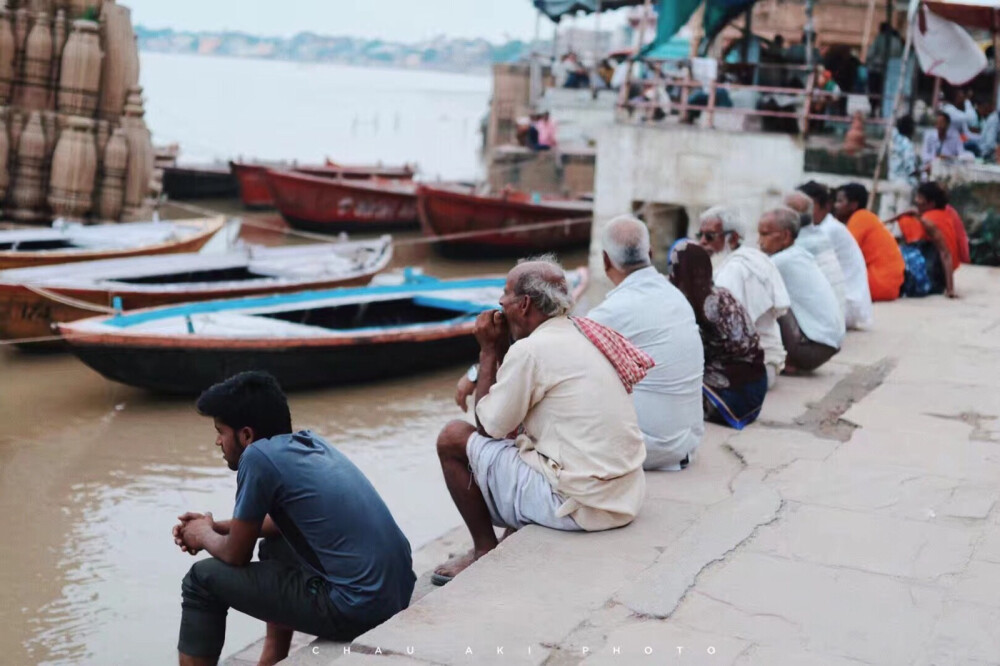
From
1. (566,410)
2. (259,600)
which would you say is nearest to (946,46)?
(566,410)

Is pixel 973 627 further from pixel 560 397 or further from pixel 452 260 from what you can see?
pixel 452 260

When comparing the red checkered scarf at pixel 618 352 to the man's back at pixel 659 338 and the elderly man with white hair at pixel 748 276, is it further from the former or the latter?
the elderly man with white hair at pixel 748 276

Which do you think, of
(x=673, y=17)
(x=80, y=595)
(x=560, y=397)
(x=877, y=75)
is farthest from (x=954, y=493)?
(x=877, y=75)

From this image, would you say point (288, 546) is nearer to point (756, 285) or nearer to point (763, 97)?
point (756, 285)

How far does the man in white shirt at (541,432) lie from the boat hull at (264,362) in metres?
5.83

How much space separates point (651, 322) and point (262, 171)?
19.8 metres

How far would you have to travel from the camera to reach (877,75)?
17.7m

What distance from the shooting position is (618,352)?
412 cm

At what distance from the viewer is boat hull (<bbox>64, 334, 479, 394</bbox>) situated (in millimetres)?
9539

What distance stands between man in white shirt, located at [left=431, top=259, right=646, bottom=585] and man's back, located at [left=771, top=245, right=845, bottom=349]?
292 centimetres

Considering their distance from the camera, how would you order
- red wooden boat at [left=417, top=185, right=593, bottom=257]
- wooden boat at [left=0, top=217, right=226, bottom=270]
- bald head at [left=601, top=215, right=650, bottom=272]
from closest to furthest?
bald head at [left=601, top=215, right=650, bottom=272], wooden boat at [left=0, top=217, right=226, bottom=270], red wooden boat at [left=417, top=185, right=593, bottom=257]

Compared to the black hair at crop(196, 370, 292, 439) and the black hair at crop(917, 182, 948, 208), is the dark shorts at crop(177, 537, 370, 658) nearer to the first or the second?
the black hair at crop(196, 370, 292, 439)

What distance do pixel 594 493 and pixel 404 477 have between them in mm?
4611

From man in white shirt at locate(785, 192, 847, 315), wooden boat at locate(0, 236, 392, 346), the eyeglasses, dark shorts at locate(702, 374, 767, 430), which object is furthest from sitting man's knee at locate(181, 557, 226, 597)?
wooden boat at locate(0, 236, 392, 346)
